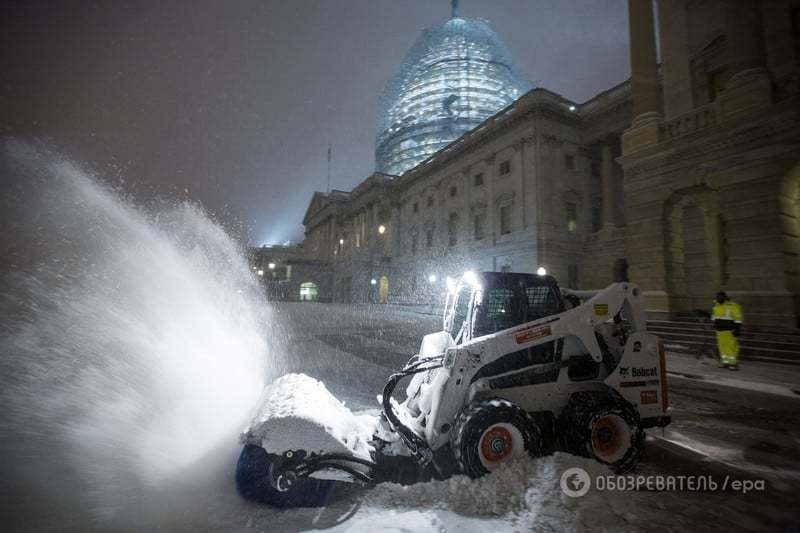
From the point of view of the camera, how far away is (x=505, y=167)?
35.2 m

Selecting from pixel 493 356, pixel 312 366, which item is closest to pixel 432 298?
pixel 312 366

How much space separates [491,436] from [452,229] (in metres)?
39.6

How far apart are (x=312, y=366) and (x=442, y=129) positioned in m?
60.2

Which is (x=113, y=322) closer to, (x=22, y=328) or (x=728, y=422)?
(x=22, y=328)

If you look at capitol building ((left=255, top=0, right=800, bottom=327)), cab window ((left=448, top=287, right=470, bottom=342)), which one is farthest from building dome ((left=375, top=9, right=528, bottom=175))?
cab window ((left=448, top=287, right=470, bottom=342))

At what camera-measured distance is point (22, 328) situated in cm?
844

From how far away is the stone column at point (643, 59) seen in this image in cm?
1598

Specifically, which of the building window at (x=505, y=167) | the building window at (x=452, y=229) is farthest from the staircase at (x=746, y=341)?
the building window at (x=452, y=229)

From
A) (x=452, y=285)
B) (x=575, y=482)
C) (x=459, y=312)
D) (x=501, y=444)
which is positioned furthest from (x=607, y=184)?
(x=501, y=444)

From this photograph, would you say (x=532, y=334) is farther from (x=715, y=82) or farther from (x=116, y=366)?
(x=715, y=82)

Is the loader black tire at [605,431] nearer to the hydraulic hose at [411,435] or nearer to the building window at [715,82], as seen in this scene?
the hydraulic hose at [411,435]

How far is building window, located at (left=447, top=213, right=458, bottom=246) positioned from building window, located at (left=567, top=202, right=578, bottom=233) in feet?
41.1

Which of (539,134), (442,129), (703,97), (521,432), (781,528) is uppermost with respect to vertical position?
(442,129)

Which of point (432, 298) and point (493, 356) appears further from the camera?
point (432, 298)
